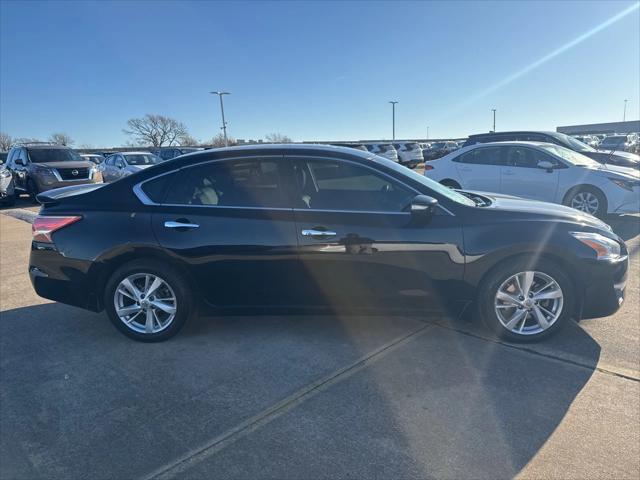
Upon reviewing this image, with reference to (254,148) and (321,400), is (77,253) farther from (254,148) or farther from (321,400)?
(321,400)

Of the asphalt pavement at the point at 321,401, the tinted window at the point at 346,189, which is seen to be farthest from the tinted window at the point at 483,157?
the tinted window at the point at 346,189

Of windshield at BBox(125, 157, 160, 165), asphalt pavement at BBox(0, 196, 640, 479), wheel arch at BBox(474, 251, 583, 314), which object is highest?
windshield at BBox(125, 157, 160, 165)

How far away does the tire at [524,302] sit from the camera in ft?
11.4

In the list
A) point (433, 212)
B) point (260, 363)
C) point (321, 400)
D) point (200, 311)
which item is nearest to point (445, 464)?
point (321, 400)

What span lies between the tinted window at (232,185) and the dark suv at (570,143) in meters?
8.81

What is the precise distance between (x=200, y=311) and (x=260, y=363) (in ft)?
2.49

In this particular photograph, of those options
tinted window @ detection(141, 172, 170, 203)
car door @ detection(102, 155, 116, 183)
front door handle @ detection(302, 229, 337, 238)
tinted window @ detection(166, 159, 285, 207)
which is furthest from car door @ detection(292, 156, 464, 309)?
car door @ detection(102, 155, 116, 183)

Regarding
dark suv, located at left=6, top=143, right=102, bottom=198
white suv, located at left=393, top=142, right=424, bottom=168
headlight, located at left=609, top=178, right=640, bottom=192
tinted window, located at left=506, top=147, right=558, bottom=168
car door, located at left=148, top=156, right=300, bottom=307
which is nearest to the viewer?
car door, located at left=148, top=156, right=300, bottom=307

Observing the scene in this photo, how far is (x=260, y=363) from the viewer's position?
133 inches

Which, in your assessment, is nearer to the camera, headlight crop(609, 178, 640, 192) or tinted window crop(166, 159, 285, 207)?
tinted window crop(166, 159, 285, 207)

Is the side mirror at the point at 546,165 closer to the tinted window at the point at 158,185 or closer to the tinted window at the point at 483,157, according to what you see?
the tinted window at the point at 483,157

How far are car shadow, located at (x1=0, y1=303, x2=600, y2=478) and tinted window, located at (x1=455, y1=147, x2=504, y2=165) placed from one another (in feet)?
20.1

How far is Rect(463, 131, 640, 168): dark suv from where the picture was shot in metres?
9.98

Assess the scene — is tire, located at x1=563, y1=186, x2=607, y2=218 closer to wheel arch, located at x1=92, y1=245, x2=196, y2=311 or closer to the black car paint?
the black car paint
